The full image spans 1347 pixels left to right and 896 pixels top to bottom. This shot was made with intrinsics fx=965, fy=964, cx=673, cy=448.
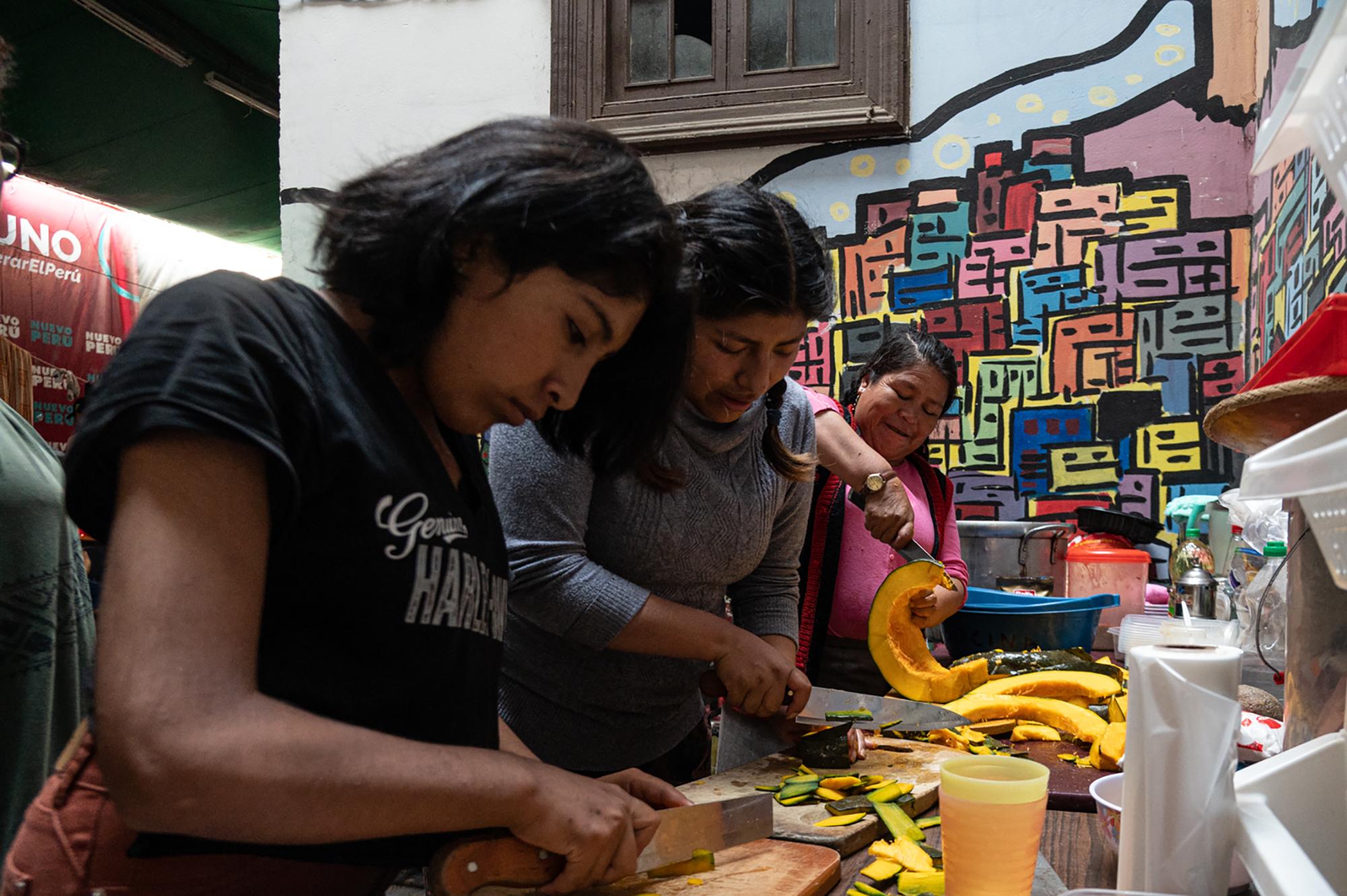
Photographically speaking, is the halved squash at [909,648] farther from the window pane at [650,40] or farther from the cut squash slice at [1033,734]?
the window pane at [650,40]

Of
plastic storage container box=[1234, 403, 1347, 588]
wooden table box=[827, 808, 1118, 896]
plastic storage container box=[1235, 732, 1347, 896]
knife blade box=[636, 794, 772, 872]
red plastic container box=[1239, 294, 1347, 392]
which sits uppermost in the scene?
red plastic container box=[1239, 294, 1347, 392]

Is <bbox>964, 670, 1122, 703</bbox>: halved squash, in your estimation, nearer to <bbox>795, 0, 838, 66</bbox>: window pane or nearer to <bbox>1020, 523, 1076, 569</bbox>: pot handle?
<bbox>1020, 523, 1076, 569</bbox>: pot handle

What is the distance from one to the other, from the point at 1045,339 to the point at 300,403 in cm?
405

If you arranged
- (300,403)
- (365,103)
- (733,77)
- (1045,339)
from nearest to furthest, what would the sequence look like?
(300,403), (1045,339), (733,77), (365,103)

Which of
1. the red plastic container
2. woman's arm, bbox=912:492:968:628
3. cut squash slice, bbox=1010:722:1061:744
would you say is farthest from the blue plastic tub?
the red plastic container

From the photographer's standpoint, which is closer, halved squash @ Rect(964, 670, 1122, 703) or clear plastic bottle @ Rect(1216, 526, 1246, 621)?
halved squash @ Rect(964, 670, 1122, 703)

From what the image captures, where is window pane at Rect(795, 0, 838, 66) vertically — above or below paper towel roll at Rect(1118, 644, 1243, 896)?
above

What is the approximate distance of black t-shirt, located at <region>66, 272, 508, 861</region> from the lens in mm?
883

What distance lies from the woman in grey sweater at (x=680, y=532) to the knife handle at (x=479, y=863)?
1.99 ft

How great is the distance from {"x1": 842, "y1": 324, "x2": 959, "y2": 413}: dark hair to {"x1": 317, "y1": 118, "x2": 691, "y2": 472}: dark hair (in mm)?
2166

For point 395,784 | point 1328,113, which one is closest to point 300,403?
point 395,784

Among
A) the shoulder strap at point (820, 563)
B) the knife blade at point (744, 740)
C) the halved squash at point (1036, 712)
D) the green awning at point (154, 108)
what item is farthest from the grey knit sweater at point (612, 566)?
the green awning at point (154, 108)

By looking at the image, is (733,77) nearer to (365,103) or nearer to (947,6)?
(947,6)

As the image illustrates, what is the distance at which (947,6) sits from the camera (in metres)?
4.55
